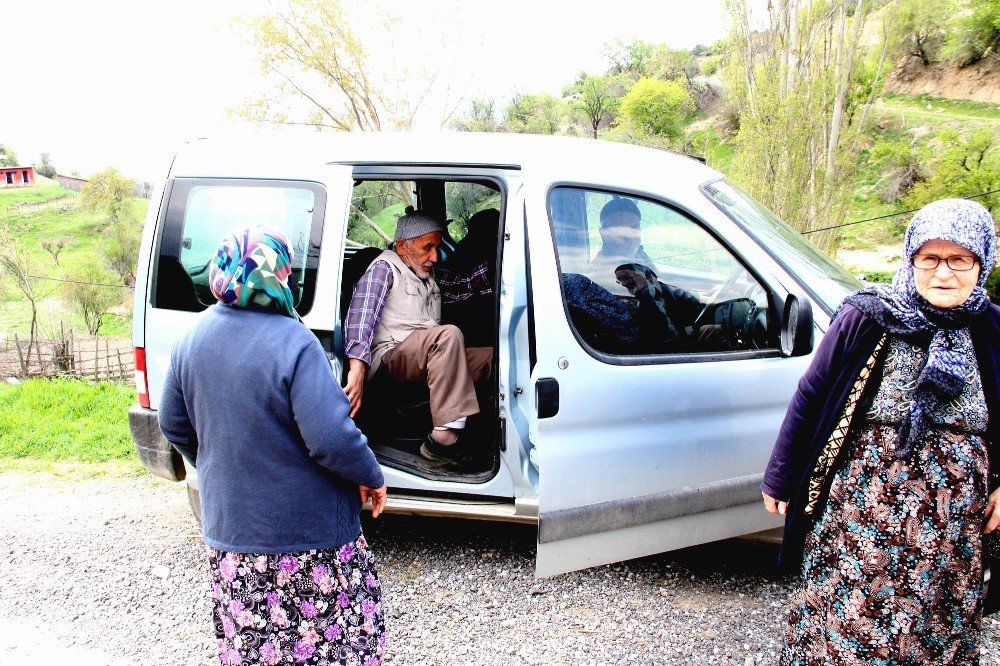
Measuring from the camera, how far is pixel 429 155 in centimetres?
A: 324

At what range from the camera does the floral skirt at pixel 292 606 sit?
85.0 inches

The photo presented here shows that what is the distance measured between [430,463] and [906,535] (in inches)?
81.7

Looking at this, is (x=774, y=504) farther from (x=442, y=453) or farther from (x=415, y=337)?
(x=415, y=337)

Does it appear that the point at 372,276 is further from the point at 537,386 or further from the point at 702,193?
Result: the point at 702,193

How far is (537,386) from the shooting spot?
9.37 feet

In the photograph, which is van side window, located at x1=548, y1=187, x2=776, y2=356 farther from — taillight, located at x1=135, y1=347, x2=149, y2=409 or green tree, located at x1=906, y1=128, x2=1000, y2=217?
green tree, located at x1=906, y1=128, x2=1000, y2=217

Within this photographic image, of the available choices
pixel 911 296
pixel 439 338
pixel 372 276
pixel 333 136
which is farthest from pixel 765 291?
pixel 333 136

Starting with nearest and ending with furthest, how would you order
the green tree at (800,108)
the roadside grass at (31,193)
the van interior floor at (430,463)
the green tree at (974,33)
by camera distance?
the van interior floor at (430,463) < the green tree at (800,108) < the green tree at (974,33) < the roadside grass at (31,193)

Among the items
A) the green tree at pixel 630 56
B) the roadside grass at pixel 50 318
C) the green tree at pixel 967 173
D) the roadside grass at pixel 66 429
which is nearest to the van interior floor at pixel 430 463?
the roadside grass at pixel 66 429

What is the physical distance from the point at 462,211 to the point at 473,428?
4.89 ft

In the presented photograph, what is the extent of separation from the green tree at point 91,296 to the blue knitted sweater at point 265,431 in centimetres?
4394

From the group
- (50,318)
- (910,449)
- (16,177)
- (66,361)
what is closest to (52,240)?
(50,318)

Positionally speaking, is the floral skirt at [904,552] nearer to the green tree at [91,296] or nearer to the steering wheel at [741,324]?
the steering wheel at [741,324]

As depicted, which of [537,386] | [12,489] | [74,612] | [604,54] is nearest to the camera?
[537,386]
